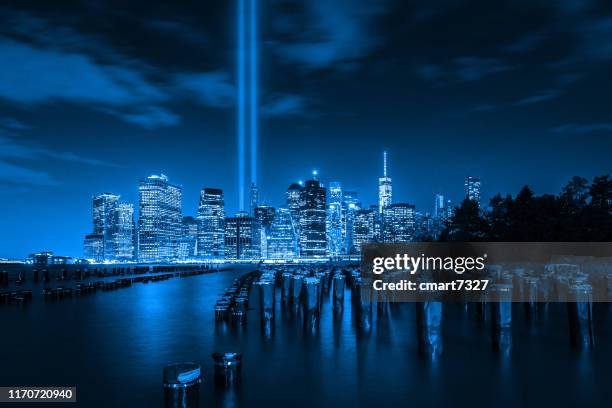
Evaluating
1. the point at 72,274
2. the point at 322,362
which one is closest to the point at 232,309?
the point at 322,362

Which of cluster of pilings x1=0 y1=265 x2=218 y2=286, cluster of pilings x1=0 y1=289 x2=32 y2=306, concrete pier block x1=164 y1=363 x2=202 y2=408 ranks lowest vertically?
cluster of pilings x1=0 y1=265 x2=218 y2=286

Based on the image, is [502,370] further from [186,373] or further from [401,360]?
[186,373]

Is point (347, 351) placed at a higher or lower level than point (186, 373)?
lower

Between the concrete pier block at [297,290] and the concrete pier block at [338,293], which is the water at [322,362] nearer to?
the concrete pier block at [338,293]

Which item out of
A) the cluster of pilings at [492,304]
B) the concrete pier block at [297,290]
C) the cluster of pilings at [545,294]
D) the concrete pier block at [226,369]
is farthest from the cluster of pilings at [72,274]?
the cluster of pilings at [545,294]

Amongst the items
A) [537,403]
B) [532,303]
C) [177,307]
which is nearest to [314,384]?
[537,403]

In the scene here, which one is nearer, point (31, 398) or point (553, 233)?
point (31, 398)

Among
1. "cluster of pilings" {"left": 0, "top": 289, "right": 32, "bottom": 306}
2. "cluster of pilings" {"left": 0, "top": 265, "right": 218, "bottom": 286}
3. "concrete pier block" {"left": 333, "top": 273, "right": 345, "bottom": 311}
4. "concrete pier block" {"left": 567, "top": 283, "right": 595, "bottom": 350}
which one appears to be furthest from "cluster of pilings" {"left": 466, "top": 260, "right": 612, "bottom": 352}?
"cluster of pilings" {"left": 0, "top": 265, "right": 218, "bottom": 286}

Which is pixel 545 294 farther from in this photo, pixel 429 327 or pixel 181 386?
pixel 181 386

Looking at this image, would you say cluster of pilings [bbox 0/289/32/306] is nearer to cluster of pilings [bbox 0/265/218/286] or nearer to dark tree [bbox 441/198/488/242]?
cluster of pilings [bbox 0/265/218/286]
